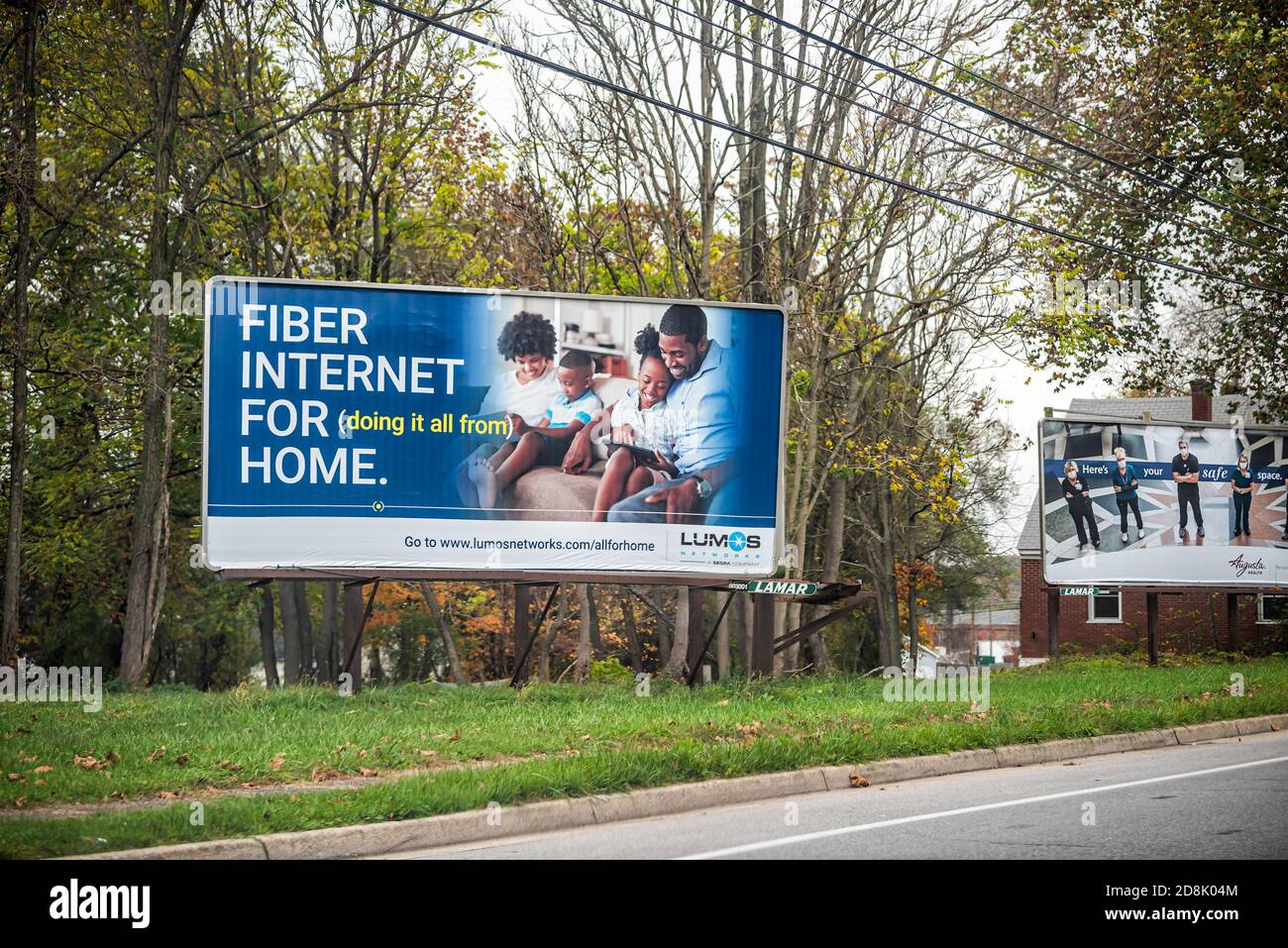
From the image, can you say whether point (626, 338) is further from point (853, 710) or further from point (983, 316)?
point (983, 316)

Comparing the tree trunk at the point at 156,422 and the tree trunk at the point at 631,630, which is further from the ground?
the tree trunk at the point at 156,422

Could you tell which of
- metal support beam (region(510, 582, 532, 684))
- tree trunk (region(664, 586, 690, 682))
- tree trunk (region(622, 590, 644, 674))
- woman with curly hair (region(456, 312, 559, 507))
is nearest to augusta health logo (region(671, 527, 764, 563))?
metal support beam (region(510, 582, 532, 684))

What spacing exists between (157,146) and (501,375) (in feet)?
31.8

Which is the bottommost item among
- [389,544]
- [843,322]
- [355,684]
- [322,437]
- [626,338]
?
[355,684]

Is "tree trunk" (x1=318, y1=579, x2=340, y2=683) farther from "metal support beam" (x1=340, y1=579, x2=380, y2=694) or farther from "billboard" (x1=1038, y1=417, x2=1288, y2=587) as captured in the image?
"billboard" (x1=1038, y1=417, x2=1288, y2=587)

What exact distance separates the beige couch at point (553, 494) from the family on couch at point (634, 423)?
80mm

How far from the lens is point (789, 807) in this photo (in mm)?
9703

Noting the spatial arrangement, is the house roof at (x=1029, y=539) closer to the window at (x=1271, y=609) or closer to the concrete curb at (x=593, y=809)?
the window at (x=1271, y=609)

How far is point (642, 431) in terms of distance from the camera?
16.4 meters

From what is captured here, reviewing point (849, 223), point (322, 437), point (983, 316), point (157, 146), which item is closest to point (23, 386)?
point (157, 146)

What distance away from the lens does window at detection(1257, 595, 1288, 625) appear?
96.0 ft

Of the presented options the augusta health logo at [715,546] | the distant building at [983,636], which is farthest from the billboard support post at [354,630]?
the distant building at [983,636]

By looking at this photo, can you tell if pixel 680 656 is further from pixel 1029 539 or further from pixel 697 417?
pixel 1029 539
